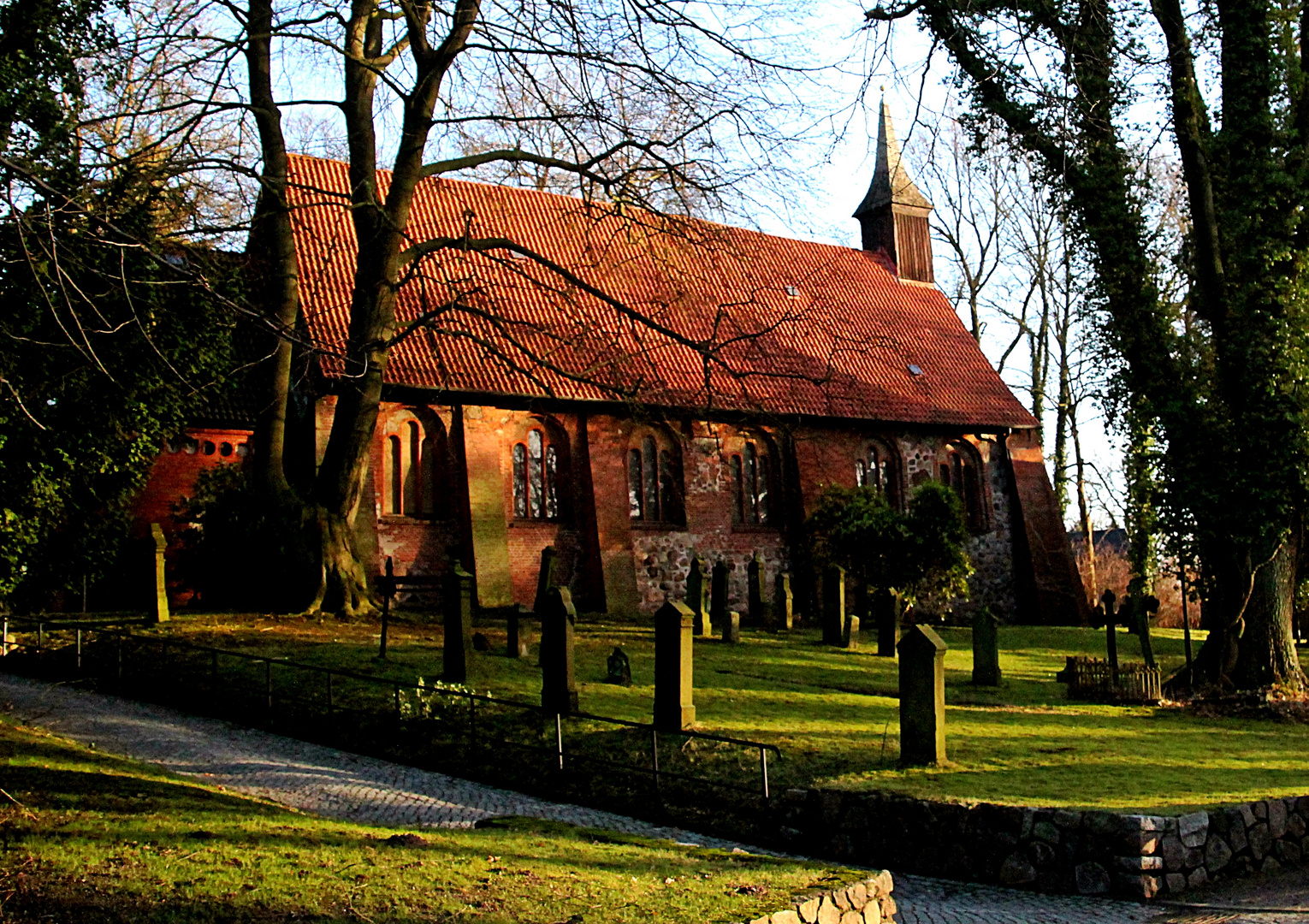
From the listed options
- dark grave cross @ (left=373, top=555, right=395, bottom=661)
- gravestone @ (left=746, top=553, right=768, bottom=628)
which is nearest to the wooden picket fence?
gravestone @ (left=746, top=553, right=768, bottom=628)

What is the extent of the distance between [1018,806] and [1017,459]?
81.3 ft

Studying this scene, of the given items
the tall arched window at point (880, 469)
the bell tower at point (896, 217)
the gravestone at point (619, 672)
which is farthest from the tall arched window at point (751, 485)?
the gravestone at point (619, 672)

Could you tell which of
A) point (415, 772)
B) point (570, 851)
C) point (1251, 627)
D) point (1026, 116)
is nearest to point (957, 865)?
point (570, 851)

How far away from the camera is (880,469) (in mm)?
30656

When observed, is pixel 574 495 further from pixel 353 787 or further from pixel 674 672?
pixel 353 787

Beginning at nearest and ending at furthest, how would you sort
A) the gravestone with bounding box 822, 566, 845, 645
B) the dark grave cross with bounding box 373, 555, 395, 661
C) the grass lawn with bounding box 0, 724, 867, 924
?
the grass lawn with bounding box 0, 724, 867, 924, the dark grave cross with bounding box 373, 555, 395, 661, the gravestone with bounding box 822, 566, 845, 645

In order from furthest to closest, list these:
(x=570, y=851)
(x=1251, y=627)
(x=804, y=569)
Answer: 1. (x=804, y=569)
2. (x=1251, y=627)
3. (x=570, y=851)

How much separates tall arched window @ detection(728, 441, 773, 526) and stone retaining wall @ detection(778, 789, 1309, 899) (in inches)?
747

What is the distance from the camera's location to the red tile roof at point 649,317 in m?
23.1

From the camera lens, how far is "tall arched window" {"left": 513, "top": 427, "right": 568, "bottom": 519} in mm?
25750

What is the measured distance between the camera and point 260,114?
17812 mm

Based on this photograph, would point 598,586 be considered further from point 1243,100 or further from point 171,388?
point 1243,100

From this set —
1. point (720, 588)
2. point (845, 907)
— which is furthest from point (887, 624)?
point (845, 907)

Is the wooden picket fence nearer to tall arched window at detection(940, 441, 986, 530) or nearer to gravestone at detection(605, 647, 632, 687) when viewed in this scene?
gravestone at detection(605, 647, 632, 687)
